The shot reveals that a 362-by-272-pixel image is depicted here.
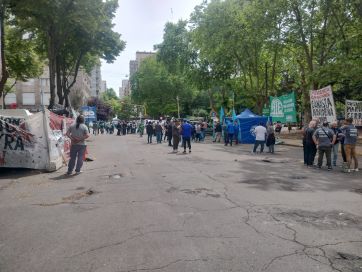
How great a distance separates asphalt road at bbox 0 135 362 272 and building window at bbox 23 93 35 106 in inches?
2586

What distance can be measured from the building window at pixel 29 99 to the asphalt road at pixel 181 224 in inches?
2586

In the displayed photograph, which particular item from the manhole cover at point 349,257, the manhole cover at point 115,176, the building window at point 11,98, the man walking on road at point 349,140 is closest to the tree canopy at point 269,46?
the man walking on road at point 349,140

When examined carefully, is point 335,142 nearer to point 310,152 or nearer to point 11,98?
point 310,152

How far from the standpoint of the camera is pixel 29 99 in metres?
73.4

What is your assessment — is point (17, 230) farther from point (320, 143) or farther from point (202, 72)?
point (202, 72)

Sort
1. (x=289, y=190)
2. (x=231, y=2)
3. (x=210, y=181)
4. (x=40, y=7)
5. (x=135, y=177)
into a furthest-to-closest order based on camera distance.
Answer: (x=231, y=2), (x=40, y=7), (x=135, y=177), (x=210, y=181), (x=289, y=190)

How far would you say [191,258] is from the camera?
193 inches

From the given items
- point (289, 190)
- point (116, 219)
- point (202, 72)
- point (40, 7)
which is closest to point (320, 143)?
point (289, 190)

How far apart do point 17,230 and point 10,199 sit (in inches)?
112

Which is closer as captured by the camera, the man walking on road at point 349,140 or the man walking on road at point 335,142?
the man walking on road at point 349,140

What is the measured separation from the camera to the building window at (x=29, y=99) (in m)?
73.1

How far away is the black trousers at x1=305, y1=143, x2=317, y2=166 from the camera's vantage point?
14.9 meters

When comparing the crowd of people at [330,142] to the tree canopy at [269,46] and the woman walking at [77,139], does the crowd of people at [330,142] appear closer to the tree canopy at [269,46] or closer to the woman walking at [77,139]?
the woman walking at [77,139]

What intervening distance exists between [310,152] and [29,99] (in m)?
66.3
